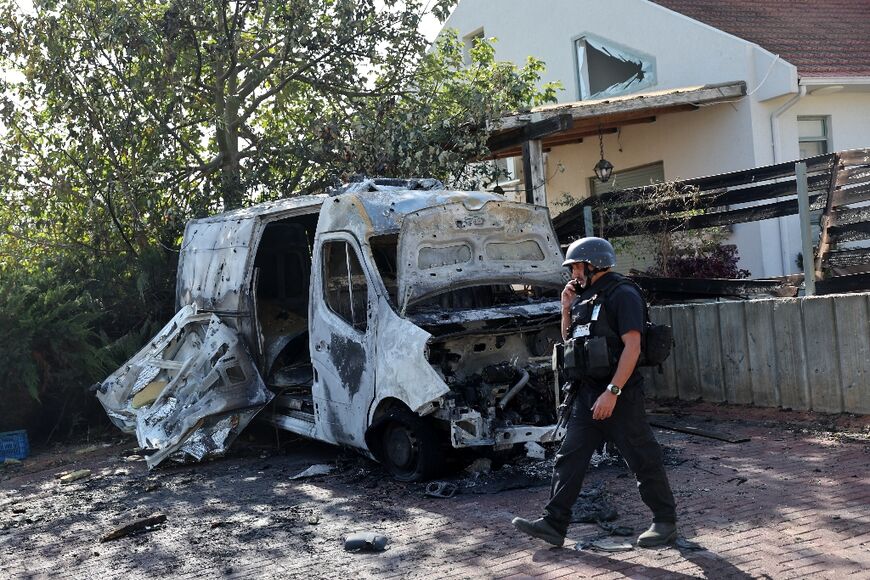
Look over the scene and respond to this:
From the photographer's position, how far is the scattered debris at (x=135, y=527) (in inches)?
264

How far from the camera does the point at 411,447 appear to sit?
7.61 meters

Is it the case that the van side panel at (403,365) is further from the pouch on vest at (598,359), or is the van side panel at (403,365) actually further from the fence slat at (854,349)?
the fence slat at (854,349)

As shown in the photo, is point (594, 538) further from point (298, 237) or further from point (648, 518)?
point (298, 237)

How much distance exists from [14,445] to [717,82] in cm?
1180

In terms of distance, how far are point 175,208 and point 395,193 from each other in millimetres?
5773

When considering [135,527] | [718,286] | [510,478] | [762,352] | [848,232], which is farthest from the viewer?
[718,286]

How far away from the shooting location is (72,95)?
41.9 ft

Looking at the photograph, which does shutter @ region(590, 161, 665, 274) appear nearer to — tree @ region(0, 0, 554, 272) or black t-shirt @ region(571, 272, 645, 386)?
tree @ region(0, 0, 554, 272)

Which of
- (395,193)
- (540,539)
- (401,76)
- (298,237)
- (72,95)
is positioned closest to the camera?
(540,539)

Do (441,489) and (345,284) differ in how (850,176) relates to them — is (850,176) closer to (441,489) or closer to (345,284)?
(345,284)

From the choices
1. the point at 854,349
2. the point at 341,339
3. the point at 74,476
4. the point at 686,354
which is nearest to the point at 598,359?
the point at 341,339

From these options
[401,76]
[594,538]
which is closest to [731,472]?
[594,538]

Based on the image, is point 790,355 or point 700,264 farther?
point 700,264

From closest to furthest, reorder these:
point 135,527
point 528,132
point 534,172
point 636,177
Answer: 1. point 135,527
2. point 528,132
3. point 534,172
4. point 636,177
